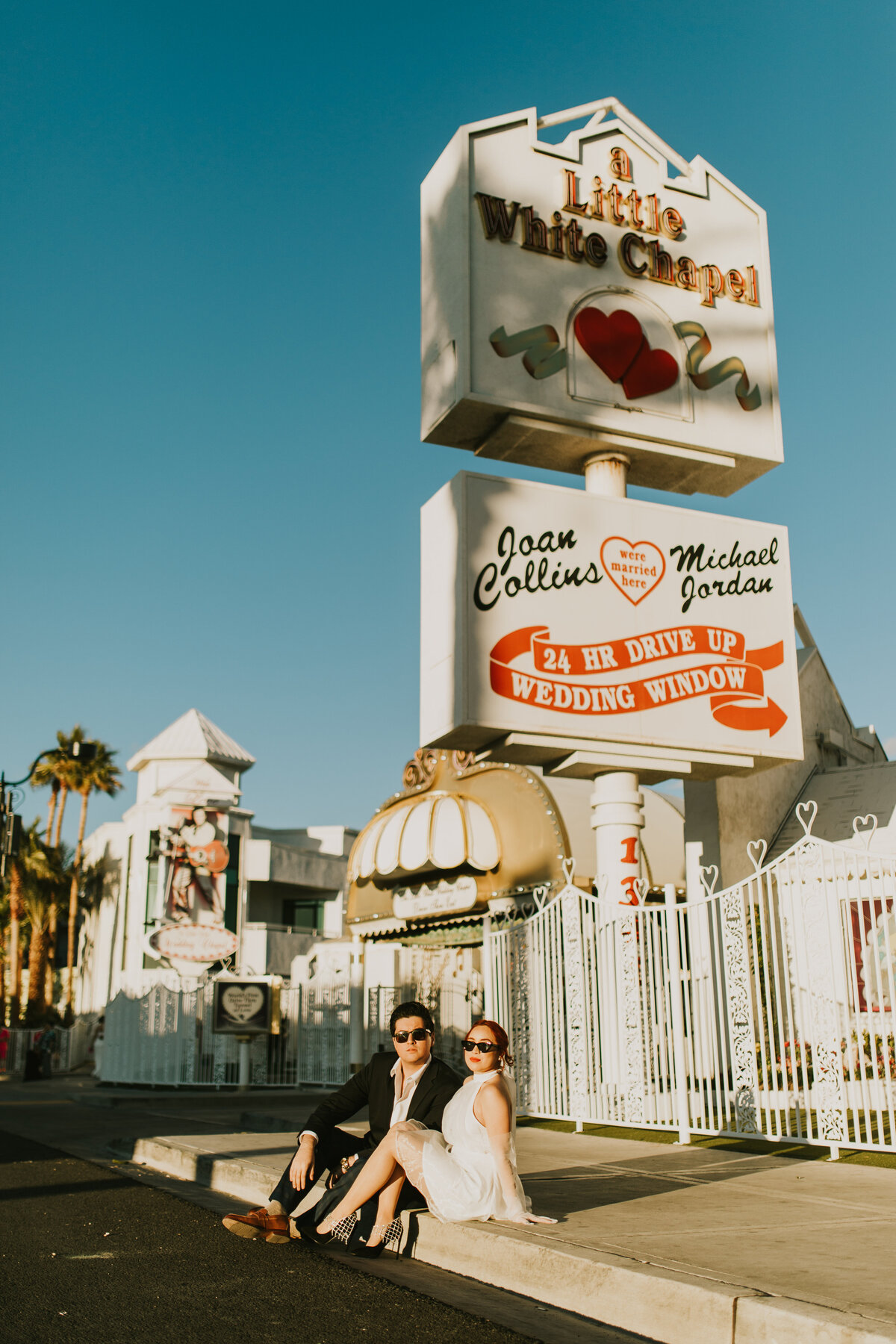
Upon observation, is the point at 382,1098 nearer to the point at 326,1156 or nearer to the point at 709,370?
the point at 326,1156

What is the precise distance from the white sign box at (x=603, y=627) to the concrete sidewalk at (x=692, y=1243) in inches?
202

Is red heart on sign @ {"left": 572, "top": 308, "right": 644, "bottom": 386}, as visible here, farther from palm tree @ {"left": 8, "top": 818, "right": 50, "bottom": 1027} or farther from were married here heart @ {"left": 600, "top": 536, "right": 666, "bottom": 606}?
palm tree @ {"left": 8, "top": 818, "right": 50, "bottom": 1027}

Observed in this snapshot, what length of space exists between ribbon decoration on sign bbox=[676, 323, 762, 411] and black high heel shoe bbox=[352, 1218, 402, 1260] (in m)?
11.6

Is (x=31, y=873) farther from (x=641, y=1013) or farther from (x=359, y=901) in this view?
(x=641, y=1013)

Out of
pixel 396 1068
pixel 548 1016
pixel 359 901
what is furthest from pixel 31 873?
pixel 396 1068

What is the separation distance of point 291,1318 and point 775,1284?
189cm

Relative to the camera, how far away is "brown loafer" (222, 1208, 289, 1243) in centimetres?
600

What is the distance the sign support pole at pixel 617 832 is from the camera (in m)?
13.4

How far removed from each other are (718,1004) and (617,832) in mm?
2417

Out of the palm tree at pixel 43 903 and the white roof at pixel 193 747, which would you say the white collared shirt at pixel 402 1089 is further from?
the palm tree at pixel 43 903

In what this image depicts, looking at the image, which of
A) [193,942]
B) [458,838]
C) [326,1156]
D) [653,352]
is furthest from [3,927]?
[326,1156]

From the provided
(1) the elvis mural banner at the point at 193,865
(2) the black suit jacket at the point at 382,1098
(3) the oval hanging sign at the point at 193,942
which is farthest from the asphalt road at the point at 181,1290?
(1) the elvis mural banner at the point at 193,865

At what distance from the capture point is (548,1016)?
42.5 feet

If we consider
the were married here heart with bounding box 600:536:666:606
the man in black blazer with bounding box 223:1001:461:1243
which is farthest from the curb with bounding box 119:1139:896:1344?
the were married here heart with bounding box 600:536:666:606
